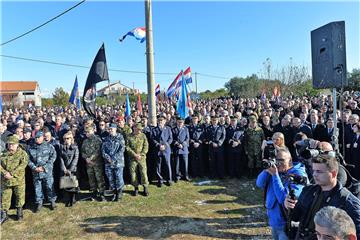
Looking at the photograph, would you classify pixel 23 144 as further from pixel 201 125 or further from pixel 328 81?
pixel 328 81

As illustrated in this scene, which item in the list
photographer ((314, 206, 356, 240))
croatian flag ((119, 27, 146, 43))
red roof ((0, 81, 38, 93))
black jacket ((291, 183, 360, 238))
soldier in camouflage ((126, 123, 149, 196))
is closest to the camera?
photographer ((314, 206, 356, 240))

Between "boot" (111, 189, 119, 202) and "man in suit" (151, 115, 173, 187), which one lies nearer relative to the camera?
"boot" (111, 189, 119, 202)

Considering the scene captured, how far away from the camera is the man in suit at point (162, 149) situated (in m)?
8.20

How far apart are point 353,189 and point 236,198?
3.51 metres

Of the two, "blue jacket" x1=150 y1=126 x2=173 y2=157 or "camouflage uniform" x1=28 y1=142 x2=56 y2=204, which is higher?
"blue jacket" x1=150 y1=126 x2=173 y2=157

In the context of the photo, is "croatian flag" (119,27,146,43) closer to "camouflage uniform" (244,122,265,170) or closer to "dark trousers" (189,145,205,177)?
"dark trousers" (189,145,205,177)

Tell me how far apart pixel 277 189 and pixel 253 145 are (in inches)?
195

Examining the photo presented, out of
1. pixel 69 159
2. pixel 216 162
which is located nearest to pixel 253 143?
pixel 216 162

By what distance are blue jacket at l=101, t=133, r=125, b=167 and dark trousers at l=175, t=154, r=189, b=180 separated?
1683mm

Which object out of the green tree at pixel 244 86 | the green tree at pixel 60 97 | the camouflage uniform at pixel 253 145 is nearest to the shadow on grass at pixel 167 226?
the camouflage uniform at pixel 253 145

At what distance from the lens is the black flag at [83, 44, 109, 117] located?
29.3 feet

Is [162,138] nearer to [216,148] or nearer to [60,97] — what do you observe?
[216,148]

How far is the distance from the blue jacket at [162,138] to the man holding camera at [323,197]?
5437 millimetres

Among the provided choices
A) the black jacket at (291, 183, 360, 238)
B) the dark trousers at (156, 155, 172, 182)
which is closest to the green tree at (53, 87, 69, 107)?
the dark trousers at (156, 155, 172, 182)
